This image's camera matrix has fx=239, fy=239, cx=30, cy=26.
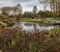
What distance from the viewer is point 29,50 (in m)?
5.27

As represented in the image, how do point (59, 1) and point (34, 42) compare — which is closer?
point (34, 42)

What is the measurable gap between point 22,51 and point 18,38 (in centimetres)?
97

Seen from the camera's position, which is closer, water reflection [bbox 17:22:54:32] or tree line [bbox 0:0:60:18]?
water reflection [bbox 17:22:54:32]

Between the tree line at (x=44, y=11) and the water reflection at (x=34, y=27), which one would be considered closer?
the water reflection at (x=34, y=27)

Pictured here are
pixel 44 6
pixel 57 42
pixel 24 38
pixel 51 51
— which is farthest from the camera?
pixel 44 6

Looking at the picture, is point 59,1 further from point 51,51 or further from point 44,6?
point 51,51

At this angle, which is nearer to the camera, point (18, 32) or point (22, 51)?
point (22, 51)

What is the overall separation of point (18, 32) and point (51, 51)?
2086mm

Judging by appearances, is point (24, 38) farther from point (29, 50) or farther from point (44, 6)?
point (44, 6)

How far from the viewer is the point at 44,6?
32.6m

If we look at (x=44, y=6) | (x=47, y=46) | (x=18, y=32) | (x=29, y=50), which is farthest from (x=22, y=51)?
(x=44, y=6)

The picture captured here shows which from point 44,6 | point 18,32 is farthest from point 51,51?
point 44,6

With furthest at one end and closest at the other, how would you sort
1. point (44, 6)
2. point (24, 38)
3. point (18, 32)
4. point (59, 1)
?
point (59, 1)
point (44, 6)
point (18, 32)
point (24, 38)

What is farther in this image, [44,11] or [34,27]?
[44,11]
